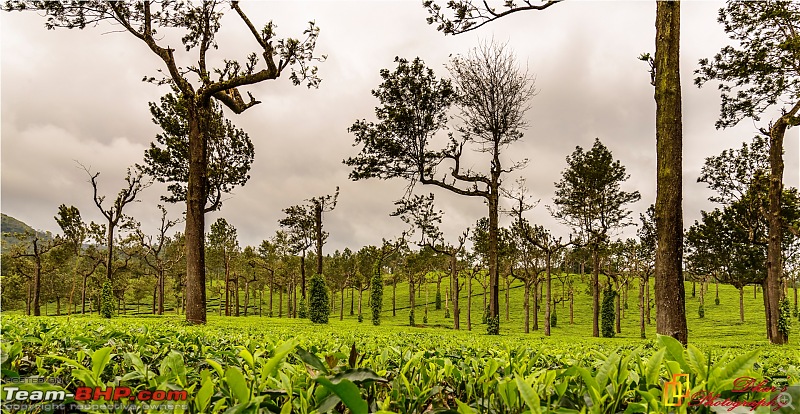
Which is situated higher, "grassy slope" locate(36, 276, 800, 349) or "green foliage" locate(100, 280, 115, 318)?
"green foliage" locate(100, 280, 115, 318)

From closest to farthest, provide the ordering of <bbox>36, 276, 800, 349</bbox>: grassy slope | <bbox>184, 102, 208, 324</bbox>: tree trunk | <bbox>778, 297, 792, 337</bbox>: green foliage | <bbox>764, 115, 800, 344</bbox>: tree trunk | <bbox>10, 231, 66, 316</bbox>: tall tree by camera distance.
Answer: <bbox>184, 102, 208, 324</bbox>: tree trunk
<bbox>764, 115, 800, 344</bbox>: tree trunk
<bbox>778, 297, 792, 337</bbox>: green foliage
<bbox>36, 276, 800, 349</bbox>: grassy slope
<bbox>10, 231, 66, 316</bbox>: tall tree

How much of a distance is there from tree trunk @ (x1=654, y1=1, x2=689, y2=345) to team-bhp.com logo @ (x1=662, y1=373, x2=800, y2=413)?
5684 mm

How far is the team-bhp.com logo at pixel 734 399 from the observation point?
111 centimetres

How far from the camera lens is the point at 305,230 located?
4522cm

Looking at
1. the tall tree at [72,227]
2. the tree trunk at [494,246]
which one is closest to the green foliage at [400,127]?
the tree trunk at [494,246]

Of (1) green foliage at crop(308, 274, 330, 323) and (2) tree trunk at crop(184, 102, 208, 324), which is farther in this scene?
(1) green foliage at crop(308, 274, 330, 323)

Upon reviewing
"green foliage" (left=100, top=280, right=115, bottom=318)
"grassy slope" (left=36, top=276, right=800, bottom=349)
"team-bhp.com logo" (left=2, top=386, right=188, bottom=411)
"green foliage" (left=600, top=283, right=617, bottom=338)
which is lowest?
"grassy slope" (left=36, top=276, right=800, bottom=349)

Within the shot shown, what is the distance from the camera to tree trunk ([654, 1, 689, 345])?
250 inches

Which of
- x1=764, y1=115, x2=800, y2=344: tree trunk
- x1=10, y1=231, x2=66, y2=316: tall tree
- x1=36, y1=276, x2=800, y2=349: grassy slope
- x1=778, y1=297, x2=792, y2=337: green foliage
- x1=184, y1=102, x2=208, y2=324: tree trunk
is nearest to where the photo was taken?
x1=184, y1=102, x2=208, y2=324: tree trunk

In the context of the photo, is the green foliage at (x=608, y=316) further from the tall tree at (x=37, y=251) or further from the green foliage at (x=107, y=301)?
the tall tree at (x=37, y=251)

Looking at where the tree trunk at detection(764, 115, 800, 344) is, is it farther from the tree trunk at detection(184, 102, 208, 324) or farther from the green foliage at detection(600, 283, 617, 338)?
the tree trunk at detection(184, 102, 208, 324)

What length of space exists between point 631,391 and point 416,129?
72.6 feet

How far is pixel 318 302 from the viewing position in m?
36.1

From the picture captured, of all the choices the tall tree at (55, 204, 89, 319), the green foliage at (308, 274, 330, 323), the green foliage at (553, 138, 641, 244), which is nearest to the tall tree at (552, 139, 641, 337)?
the green foliage at (553, 138, 641, 244)
